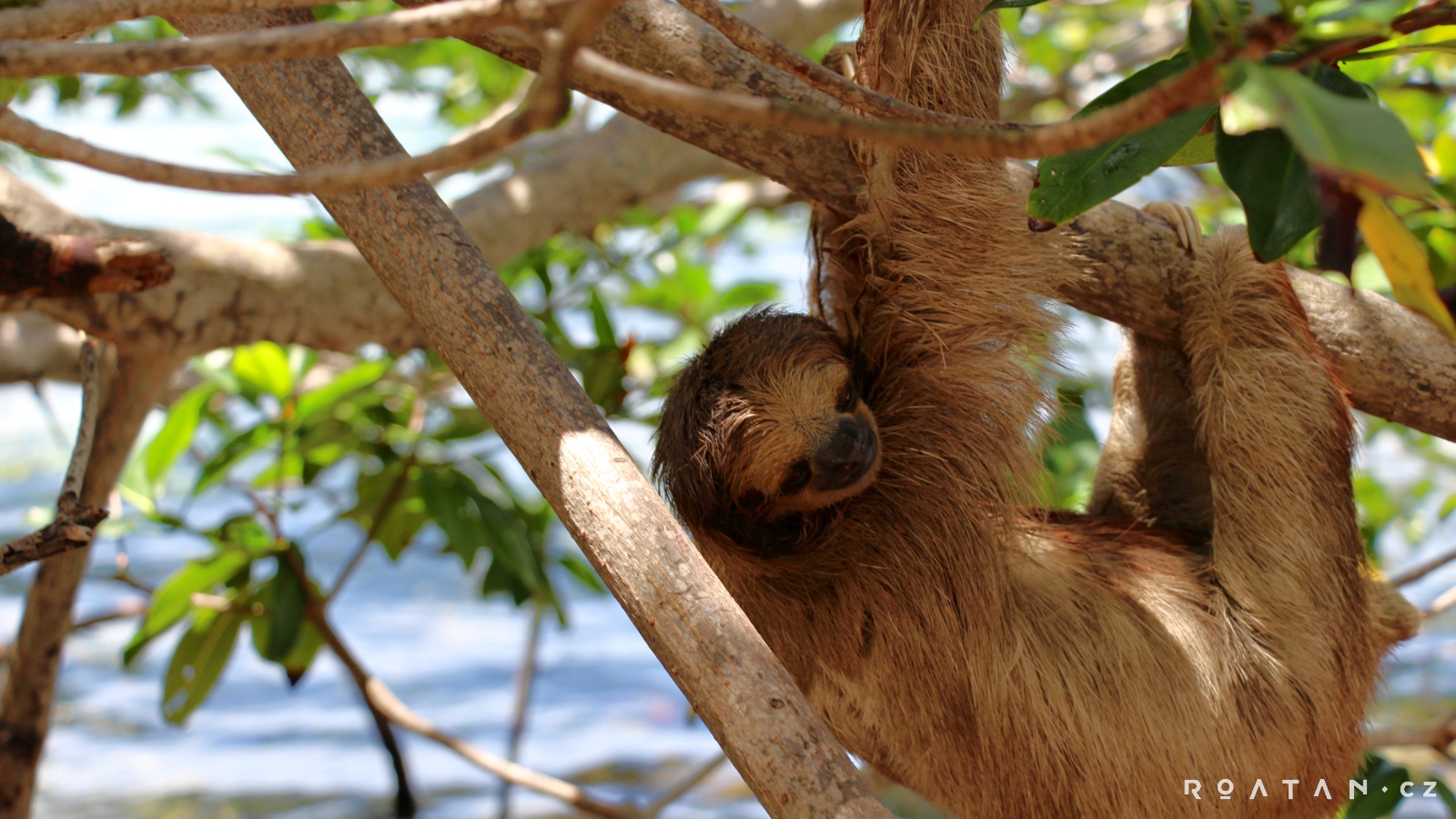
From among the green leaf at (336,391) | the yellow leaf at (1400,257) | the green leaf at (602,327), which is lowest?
the yellow leaf at (1400,257)

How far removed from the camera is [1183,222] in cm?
276

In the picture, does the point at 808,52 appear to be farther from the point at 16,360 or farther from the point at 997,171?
the point at 16,360

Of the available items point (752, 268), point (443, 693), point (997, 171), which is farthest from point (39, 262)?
point (752, 268)

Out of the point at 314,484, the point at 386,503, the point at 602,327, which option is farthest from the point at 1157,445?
the point at 314,484

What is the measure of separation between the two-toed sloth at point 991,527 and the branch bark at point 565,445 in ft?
2.50

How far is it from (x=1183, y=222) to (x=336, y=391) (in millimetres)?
2804

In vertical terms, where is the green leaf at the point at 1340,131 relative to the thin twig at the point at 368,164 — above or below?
below

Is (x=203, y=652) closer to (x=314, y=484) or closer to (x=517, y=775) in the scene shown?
(x=314, y=484)

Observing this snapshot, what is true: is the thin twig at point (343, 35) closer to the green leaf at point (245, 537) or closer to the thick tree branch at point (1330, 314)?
the thick tree branch at point (1330, 314)

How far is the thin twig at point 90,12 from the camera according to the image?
120 centimetres

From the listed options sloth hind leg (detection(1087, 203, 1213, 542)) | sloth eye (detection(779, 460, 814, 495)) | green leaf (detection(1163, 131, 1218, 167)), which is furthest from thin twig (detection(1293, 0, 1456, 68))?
sloth hind leg (detection(1087, 203, 1213, 542))

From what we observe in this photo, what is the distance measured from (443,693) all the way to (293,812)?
64.2 inches

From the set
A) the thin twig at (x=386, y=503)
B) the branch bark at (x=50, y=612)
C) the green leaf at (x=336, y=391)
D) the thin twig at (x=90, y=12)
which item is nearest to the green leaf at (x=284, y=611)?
the thin twig at (x=386, y=503)

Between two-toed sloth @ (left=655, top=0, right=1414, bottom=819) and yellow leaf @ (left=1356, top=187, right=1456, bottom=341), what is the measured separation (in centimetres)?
137
